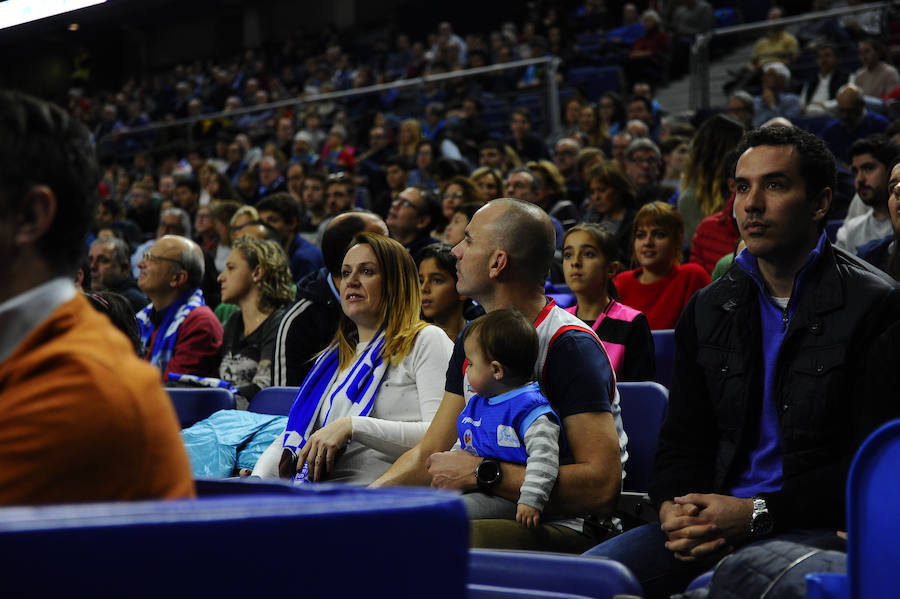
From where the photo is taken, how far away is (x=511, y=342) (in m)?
2.17

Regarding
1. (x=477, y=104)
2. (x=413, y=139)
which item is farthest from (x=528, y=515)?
(x=477, y=104)

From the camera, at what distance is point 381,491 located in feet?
3.26

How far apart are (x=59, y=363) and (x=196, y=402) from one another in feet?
7.85

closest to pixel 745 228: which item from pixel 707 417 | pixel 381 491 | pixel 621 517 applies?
pixel 707 417

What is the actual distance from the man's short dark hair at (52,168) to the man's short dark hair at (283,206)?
4620mm

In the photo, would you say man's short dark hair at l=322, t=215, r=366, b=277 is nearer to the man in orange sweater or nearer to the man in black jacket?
the man in black jacket

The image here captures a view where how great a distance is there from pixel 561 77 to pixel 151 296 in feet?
20.7

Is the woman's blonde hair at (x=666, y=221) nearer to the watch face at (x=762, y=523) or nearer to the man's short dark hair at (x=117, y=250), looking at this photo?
the watch face at (x=762, y=523)

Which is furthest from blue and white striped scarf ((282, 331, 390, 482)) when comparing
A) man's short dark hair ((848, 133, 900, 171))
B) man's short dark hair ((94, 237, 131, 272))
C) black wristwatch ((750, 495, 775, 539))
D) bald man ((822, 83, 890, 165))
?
bald man ((822, 83, 890, 165))

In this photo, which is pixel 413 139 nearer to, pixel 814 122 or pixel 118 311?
pixel 814 122

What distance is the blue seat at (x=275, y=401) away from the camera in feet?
10.4

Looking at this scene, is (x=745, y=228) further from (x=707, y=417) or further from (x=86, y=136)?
(x=86, y=136)

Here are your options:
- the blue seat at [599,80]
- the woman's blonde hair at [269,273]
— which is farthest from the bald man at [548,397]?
the blue seat at [599,80]

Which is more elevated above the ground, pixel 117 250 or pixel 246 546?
pixel 246 546
